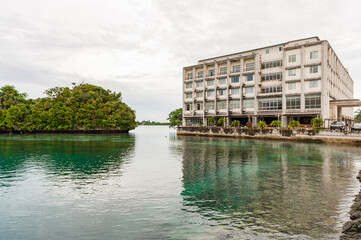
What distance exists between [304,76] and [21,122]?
10614cm

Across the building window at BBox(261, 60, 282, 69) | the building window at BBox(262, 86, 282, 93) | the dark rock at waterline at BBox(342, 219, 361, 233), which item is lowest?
the dark rock at waterline at BBox(342, 219, 361, 233)

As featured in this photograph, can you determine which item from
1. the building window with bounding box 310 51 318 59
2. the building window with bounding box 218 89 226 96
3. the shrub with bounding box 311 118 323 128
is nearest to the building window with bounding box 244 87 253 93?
the building window with bounding box 218 89 226 96

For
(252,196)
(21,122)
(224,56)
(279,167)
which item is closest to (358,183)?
(279,167)

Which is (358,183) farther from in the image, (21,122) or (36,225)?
(21,122)

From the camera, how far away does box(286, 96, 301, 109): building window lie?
70488 millimetres

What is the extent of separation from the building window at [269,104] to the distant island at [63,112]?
2581 inches

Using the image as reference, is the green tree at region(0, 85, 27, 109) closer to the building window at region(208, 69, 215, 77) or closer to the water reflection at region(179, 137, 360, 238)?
the building window at region(208, 69, 215, 77)

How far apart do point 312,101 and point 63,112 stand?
93669mm

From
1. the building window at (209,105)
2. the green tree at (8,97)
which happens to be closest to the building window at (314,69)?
the building window at (209,105)

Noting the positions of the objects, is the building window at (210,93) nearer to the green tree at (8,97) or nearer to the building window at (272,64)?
the building window at (272,64)

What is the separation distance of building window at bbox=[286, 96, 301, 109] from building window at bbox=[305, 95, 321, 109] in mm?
2149

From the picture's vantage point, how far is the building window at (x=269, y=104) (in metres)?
75.1

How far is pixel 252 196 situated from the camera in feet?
50.0

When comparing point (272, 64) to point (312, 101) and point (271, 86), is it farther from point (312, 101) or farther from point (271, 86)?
point (312, 101)
